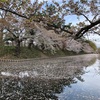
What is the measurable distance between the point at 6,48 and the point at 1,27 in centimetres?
→ 406

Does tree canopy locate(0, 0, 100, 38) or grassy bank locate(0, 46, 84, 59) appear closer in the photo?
tree canopy locate(0, 0, 100, 38)

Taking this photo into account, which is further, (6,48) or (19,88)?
(6,48)

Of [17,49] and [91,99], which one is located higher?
[17,49]

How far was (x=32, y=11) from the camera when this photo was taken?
20.9 feet

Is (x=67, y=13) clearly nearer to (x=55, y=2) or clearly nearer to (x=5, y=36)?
(x=55, y=2)

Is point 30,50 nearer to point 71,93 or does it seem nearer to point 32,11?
point 71,93

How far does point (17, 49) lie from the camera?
35.9m

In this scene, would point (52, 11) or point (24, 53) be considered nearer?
point (52, 11)

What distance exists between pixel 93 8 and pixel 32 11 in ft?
6.57

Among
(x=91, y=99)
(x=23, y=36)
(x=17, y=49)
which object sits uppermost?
(x=23, y=36)

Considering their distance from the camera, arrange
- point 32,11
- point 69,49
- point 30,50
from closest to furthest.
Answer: point 32,11 → point 30,50 → point 69,49

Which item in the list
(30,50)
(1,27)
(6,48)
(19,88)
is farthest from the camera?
(30,50)

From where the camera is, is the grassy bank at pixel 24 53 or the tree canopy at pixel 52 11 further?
the grassy bank at pixel 24 53

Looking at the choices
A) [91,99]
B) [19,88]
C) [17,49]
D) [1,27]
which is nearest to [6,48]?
[17,49]
